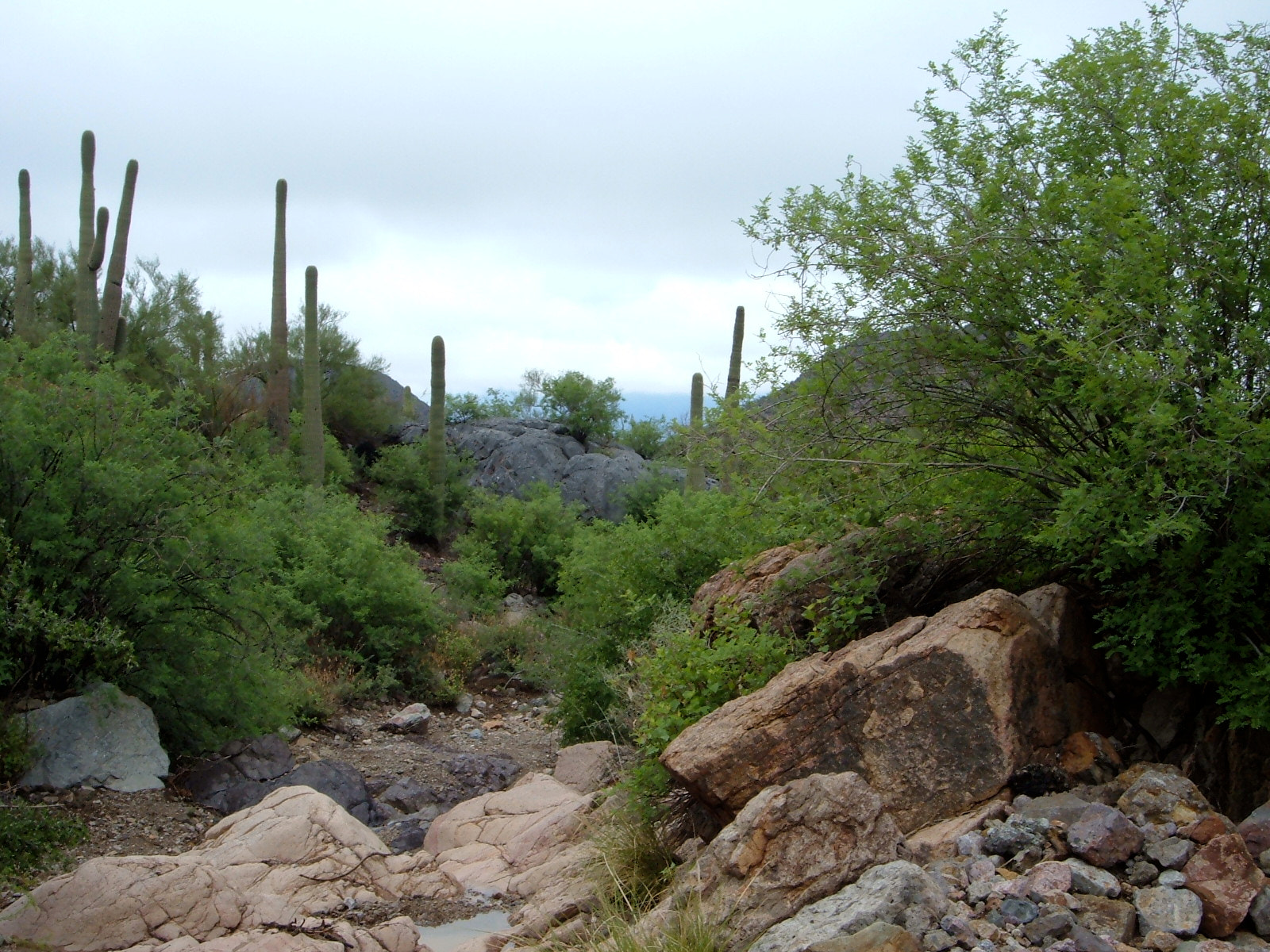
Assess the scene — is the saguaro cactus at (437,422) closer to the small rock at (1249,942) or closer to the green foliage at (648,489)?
the green foliage at (648,489)

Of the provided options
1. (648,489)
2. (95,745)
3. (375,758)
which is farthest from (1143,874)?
(648,489)

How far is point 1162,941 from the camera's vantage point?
4.09m

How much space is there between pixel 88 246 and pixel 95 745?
611 inches

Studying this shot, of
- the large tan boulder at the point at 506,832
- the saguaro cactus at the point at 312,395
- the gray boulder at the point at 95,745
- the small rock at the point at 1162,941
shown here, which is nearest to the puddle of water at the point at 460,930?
the large tan boulder at the point at 506,832

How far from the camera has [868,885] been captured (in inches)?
178

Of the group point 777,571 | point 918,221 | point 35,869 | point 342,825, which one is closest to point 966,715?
point 777,571

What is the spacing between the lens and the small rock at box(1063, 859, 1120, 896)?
436 cm

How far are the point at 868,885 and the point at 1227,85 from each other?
5.02m

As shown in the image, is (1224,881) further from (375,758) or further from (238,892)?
(375,758)

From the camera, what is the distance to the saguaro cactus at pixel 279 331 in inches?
971

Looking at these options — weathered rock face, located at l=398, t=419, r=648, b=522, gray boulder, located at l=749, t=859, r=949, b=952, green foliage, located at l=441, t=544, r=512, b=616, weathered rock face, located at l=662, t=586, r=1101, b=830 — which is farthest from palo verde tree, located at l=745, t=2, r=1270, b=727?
weathered rock face, located at l=398, t=419, r=648, b=522

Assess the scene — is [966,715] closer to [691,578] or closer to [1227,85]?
[1227,85]

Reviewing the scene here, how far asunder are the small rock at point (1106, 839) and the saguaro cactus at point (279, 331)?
2247cm

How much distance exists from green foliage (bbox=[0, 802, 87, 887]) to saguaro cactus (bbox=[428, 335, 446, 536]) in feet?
68.4
